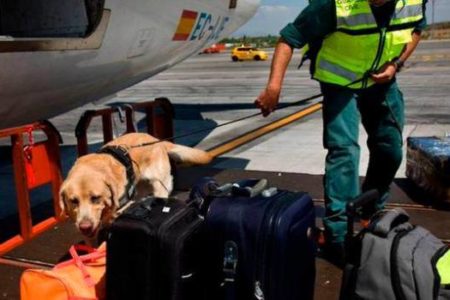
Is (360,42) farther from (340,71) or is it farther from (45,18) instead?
(45,18)

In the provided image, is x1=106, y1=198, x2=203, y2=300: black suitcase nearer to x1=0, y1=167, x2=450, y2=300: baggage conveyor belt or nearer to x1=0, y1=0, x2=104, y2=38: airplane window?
x1=0, y1=167, x2=450, y2=300: baggage conveyor belt

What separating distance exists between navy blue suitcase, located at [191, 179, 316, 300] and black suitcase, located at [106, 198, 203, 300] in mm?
94

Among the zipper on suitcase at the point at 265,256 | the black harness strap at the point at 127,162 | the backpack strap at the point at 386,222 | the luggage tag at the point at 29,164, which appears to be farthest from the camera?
the luggage tag at the point at 29,164

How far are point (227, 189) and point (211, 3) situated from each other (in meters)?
4.32

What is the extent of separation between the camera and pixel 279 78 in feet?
11.0

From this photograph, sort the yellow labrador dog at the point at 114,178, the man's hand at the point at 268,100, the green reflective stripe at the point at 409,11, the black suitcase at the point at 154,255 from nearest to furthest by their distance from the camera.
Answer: the black suitcase at the point at 154,255
the man's hand at the point at 268,100
the green reflective stripe at the point at 409,11
the yellow labrador dog at the point at 114,178

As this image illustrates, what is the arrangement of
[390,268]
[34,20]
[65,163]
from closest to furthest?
[390,268]
[34,20]
[65,163]

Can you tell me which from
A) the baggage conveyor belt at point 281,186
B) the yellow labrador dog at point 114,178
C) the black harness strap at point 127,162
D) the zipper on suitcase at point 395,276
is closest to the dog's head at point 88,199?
the yellow labrador dog at point 114,178

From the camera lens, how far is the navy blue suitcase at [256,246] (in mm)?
2467

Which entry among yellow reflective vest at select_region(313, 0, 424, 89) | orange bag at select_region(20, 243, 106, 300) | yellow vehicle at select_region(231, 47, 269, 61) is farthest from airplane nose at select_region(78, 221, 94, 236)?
yellow vehicle at select_region(231, 47, 269, 61)

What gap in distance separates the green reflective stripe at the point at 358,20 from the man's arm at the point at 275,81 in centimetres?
33

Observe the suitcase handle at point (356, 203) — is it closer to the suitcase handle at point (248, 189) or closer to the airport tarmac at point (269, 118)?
the suitcase handle at point (248, 189)

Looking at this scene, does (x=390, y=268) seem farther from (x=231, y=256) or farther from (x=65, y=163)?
(x=65, y=163)

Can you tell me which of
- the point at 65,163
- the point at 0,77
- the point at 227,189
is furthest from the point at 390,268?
the point at 65,163
